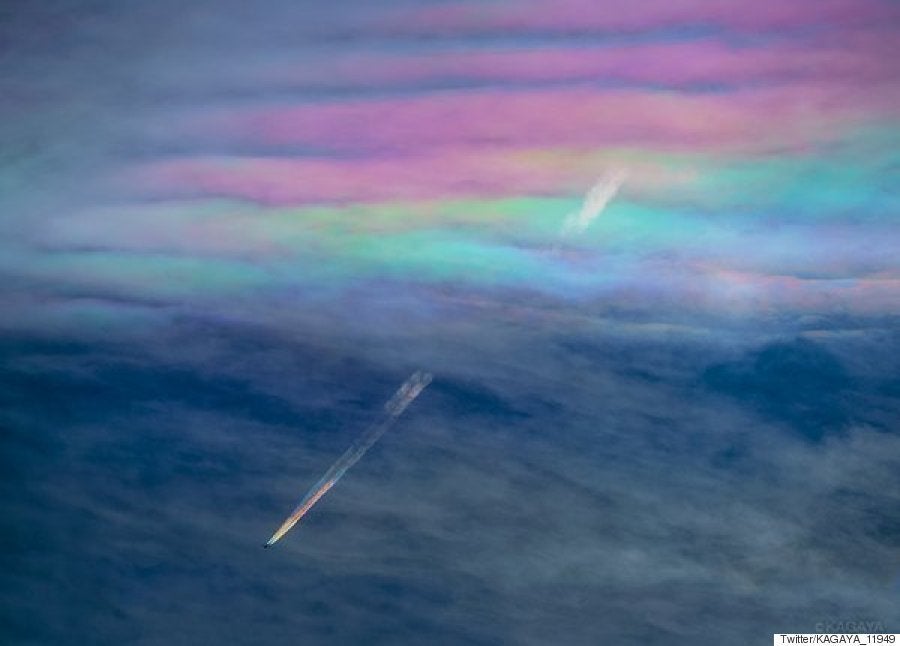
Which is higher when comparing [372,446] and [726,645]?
[372,446]

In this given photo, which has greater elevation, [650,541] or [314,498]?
[314,498]

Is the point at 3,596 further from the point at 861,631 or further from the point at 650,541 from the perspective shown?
the point at 861,631

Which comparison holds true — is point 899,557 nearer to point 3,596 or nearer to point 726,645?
point 726,645

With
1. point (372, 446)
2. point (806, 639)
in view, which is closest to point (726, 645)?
point (806, 639)

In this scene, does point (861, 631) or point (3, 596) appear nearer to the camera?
point (861, 631)

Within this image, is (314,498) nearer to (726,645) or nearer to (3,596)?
(3,596)

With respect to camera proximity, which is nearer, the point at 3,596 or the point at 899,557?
the point at 899,557

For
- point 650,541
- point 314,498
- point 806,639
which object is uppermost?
point 314,498

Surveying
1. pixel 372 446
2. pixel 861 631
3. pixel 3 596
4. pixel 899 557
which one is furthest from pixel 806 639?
pixel 3 596
